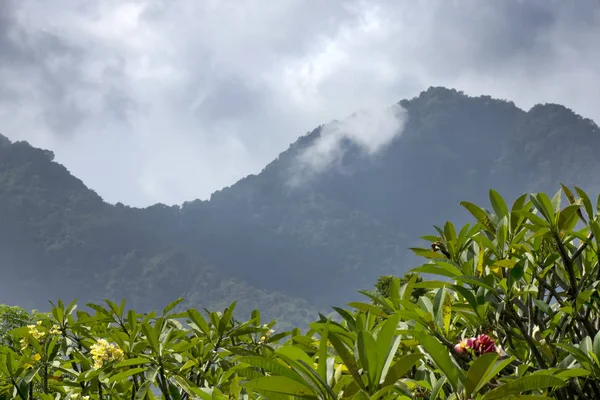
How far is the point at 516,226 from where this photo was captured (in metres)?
1.95

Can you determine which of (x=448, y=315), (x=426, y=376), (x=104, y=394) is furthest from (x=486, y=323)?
(x=104, y=394)

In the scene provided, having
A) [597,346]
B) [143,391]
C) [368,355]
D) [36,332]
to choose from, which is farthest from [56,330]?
[597,346]

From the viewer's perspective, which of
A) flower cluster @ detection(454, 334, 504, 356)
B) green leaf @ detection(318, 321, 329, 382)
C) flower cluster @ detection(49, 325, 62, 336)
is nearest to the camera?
green leaf @ detection(318, 321, 329, 382)

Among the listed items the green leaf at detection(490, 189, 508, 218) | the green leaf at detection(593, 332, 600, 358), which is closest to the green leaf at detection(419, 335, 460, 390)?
the green leaf at detection(593, 332, 600, 358)

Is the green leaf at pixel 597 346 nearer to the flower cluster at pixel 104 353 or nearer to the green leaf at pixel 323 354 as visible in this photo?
the green leaf at pixel 323 354

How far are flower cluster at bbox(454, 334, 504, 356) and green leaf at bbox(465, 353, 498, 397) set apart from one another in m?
0.48

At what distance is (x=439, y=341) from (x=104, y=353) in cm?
195

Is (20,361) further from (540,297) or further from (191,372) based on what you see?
(540,297)

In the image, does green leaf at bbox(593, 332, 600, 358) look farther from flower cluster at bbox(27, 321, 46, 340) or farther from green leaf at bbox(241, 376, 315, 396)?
flower cluster at bbox(27, 321, 46, 340)

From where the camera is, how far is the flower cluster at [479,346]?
1.54 metres

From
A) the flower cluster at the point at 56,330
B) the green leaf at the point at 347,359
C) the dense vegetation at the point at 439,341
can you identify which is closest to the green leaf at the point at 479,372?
the dense vegetation at the point at 439,341

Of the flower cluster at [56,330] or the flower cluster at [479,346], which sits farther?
the flower cluster at [56,330]

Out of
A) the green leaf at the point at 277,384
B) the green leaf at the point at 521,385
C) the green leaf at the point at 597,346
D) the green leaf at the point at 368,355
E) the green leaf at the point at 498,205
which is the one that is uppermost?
the green leaf at the point at 498,205

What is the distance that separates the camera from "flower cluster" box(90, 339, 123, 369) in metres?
2.56
